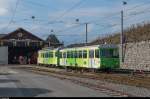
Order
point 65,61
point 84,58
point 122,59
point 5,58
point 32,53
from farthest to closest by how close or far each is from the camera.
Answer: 1. point 32,53
2. point 5,58
3. point 65,61
4. point 122,59
5. point 84,58

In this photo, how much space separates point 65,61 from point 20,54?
53955mm

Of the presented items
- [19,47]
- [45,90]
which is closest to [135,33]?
[45,90]

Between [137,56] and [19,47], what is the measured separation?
6230cm

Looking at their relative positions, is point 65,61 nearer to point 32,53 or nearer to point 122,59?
point 122,59

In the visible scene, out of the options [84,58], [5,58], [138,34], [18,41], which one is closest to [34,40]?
A: [18,41]

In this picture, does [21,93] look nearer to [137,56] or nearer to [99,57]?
[99,57]

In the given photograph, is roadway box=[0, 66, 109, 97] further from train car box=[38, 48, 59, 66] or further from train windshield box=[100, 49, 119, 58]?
train car box=[38, 48, 59, 66]

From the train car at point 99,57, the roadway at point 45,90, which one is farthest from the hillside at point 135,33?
the roadway at point 45,90

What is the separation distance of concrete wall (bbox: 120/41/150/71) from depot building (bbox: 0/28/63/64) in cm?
5092

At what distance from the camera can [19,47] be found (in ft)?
371

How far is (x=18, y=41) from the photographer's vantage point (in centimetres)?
11856

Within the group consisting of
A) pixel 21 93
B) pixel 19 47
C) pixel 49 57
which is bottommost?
pixel 21 93

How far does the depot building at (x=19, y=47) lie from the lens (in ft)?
351

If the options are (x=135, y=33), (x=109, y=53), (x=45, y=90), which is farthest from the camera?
(x=135, y=33)
